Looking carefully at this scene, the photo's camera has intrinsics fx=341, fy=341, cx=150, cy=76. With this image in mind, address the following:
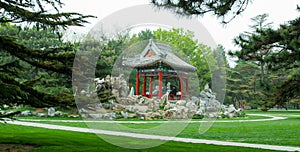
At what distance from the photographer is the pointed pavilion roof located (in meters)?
19.4

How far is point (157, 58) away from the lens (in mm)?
19375

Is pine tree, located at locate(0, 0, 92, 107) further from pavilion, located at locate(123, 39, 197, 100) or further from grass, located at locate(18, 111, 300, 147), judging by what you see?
pavilion, located at locate(123, 39, 197, 100)

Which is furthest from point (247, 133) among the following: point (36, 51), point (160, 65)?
point (160, 65)

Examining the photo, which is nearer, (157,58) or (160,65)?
(157,58)

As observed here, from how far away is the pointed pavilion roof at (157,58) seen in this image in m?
19.4

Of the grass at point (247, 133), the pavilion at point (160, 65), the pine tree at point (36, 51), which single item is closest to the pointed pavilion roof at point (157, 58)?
the pavilion at point (160, 65)

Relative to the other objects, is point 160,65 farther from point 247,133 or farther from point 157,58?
point 247,133

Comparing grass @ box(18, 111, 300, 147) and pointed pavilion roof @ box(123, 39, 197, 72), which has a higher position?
pointed pavilion roof @ box(123, 39, 197, 72)

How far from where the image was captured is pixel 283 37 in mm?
6395

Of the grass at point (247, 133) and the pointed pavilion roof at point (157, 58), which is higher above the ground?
the pointed pavilion roof at point (157, 58)

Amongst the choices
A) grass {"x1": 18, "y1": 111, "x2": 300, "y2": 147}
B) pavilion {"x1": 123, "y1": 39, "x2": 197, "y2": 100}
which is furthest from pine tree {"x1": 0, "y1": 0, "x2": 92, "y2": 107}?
pavilion {"x1": 123, "y1": 39, "x2": 197, "y2": 100}

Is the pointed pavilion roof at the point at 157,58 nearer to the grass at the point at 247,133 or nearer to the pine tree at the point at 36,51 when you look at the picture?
the grass at the point at 247,133

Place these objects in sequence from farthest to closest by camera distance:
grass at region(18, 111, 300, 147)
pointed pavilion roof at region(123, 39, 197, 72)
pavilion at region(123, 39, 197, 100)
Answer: pavilion at region(123, 39, 197, 100), pointed pavilion roof at region(123, 39, 197, 72), grass at region(18, 111, 300, 147)

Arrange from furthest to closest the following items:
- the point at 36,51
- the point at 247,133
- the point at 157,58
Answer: the point at 157,58 < the point at 247,133 < the point at 36,51
